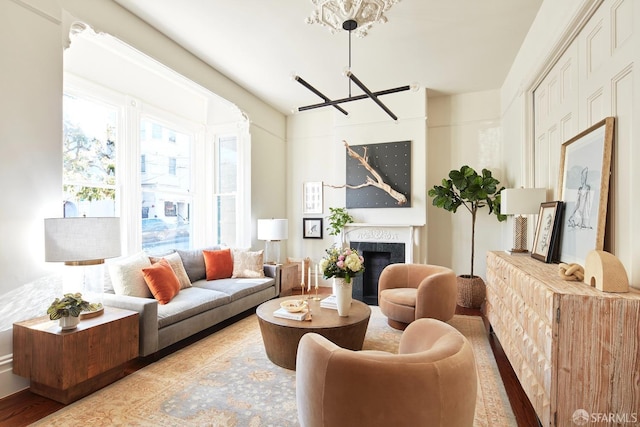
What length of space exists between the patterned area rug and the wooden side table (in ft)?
0.38

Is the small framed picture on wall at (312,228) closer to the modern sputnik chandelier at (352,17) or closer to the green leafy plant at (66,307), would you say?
the modern sputnik chandelier at (352,17)

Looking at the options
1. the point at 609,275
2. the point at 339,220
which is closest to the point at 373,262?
the point at 339,220

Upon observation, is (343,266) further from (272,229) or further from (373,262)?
(373,262)

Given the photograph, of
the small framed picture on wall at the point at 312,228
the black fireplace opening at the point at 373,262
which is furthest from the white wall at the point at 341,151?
the black fireplace opening at the point at 373,262

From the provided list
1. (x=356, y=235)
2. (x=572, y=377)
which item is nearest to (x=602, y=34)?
(x=572, y=377)

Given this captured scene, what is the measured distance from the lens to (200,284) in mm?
3994

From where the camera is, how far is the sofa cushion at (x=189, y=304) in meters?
2.92

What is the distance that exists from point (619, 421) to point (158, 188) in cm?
483

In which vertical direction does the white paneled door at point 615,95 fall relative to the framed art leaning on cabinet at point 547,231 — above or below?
above

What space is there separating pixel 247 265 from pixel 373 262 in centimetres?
202

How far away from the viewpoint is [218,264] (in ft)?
14.2

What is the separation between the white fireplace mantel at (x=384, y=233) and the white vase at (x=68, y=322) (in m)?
3.78

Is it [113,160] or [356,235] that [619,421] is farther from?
[113,160]

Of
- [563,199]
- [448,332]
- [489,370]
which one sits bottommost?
[489,370]
